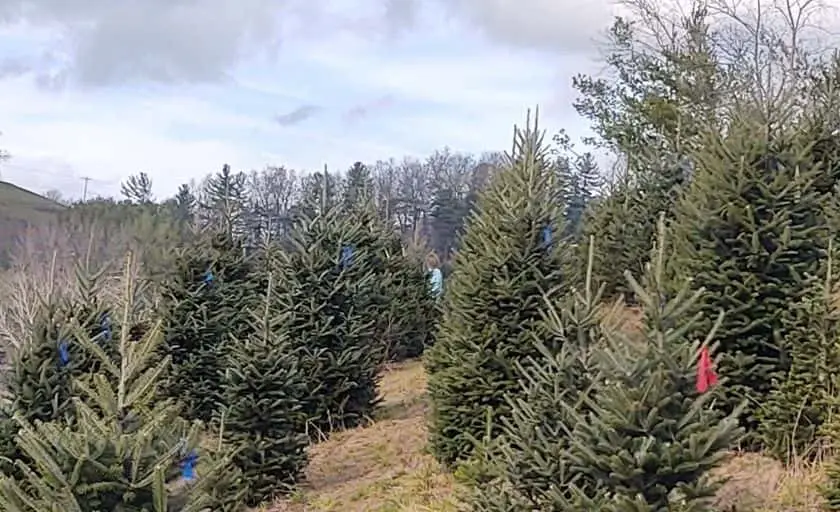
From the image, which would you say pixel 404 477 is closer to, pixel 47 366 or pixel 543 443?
pixel 543 443

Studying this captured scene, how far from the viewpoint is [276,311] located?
949 centimetres

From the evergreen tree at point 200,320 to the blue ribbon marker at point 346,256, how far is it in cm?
160

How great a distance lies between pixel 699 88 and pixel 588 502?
1562 centimetres

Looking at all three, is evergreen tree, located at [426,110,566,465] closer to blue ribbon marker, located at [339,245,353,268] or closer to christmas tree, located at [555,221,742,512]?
blue ribbon marker, located at [339,245,353,268]

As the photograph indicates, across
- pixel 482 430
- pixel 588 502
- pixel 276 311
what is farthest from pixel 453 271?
pixel 588 502

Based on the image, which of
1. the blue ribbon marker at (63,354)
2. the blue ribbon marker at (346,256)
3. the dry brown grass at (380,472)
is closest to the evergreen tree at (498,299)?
the dry brown grass at (380,472)

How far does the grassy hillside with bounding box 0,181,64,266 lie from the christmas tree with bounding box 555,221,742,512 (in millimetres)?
45127

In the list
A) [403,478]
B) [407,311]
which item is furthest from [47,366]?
[407,311]

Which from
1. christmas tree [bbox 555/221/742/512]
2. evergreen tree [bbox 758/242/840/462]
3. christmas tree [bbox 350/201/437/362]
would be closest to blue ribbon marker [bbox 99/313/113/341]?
christmas tree [bbox 350/201/437/362]

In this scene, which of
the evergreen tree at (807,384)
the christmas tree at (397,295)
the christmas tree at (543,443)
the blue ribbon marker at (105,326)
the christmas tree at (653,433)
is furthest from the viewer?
the christmas tree at (397,295)

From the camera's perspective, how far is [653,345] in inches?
166

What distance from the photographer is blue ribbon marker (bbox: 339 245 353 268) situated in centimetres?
994

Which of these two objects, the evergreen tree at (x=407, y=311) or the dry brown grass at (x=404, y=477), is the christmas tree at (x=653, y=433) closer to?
the dry brown grass at (x=404, y=477)

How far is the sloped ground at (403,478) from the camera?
5547 millimetres
